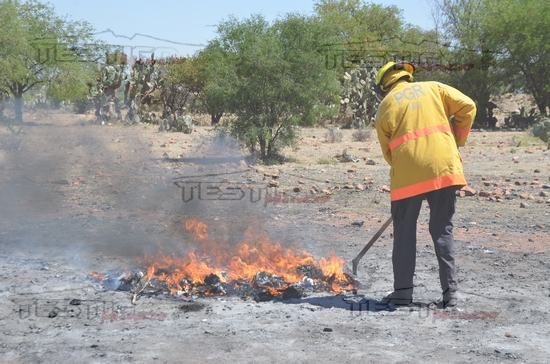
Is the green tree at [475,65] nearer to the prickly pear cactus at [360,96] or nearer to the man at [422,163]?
the prickly pear cactus at [360,96]

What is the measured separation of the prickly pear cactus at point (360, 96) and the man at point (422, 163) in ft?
59.9

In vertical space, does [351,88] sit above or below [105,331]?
above

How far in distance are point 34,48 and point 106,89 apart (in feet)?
14.3

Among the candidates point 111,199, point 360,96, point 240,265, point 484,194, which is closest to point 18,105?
point 360,96

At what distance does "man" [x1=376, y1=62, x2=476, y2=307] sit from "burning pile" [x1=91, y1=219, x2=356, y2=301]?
68cm

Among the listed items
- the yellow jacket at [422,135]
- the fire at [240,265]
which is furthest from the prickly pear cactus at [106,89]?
the yellow jacket at [422,135]

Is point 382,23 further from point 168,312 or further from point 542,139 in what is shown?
point 168,312

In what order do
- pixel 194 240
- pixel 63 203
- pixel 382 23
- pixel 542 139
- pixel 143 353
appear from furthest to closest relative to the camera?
pixel 382 23, pixel 542 139, pixel 63 203, pixel 194 240, pixel 143 353

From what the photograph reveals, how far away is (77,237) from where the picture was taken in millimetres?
6453

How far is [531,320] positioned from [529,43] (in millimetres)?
18993

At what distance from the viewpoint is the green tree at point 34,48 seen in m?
18.2

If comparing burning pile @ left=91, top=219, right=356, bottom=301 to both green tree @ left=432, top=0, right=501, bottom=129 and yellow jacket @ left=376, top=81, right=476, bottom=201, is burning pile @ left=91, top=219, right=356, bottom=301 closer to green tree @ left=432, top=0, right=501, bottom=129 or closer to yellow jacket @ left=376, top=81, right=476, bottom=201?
yellow jacket @ left=376, top=81, right=476, bottom=201

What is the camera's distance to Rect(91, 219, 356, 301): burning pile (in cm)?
477

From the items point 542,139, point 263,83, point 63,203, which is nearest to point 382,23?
point 542,139
